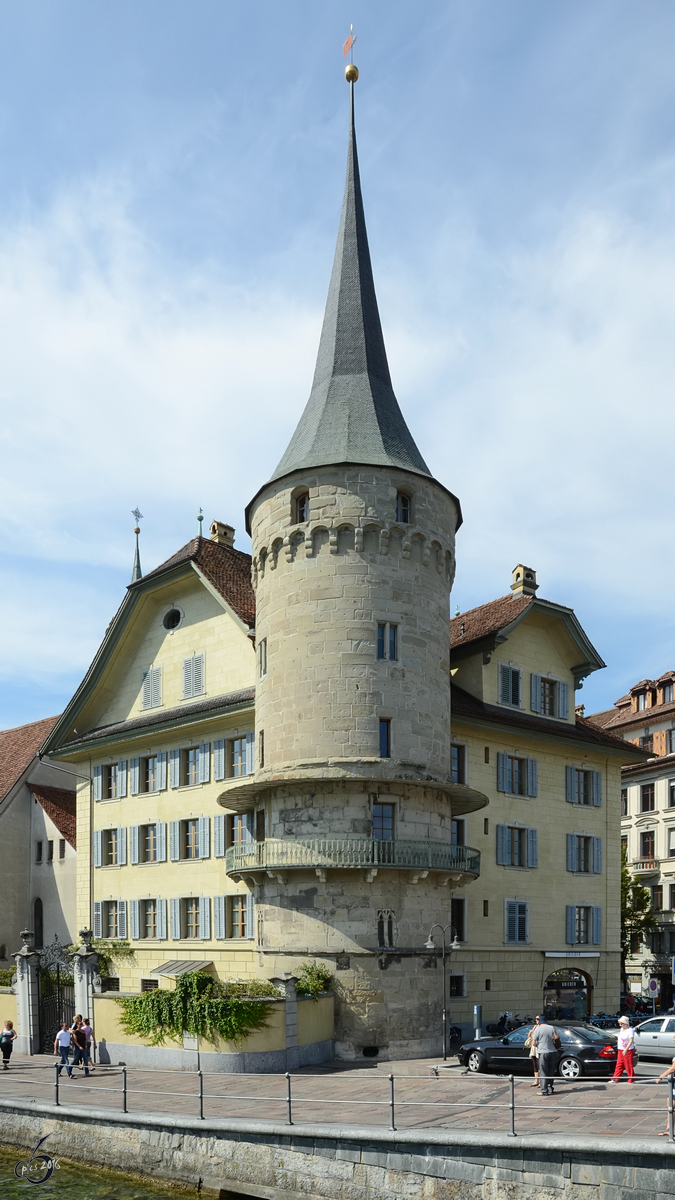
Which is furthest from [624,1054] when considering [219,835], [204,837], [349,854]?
[204,837]

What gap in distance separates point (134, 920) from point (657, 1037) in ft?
60.8

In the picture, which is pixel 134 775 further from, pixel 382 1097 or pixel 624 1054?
pixel 624 1054

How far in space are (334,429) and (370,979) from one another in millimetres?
14663

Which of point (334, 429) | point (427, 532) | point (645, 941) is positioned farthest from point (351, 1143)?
point (645, 941)

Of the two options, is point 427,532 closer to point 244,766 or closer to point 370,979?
point 244,766

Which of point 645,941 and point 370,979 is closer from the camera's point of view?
point 370,979

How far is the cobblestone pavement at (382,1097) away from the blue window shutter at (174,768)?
11.0 m

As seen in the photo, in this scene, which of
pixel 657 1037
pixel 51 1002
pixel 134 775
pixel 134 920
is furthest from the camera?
pixel 134 775

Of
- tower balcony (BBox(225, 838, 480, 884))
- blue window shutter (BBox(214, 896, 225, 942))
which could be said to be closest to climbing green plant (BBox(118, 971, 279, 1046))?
tower balcony (BBox(225, 838, 480, 884))

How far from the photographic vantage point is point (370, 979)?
91.8ft

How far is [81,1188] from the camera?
64.8ft

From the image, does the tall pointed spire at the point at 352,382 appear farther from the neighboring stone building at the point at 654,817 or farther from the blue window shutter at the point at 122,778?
the neighboring stone building at the point at 654,817

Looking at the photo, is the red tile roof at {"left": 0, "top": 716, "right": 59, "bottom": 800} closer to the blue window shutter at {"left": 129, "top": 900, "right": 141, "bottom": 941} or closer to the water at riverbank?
the blue window shutter at {"left": 129, "top": 900, "right": 141, "bottom": 941}

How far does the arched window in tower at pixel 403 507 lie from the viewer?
3093 centimetres
